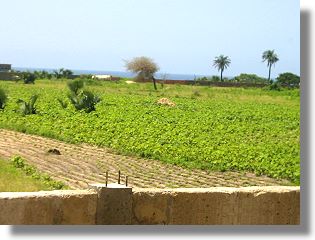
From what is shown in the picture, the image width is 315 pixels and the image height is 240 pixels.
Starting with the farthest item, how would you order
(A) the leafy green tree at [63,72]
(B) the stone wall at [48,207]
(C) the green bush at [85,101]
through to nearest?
(C) the green bush at [85,101]
(A) the leafy green tree at [63,72]
(B) the stone wall at [48,207]

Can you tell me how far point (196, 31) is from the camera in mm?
5254

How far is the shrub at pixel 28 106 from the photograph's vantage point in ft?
27.9

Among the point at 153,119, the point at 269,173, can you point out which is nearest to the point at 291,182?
the point at 269,173

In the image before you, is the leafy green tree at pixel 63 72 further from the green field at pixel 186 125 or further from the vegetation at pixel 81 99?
the vegetation at pixel 81 99

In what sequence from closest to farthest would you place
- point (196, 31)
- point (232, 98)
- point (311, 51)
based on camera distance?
point (311, 51)
point (196, 31)
point (232, 98)

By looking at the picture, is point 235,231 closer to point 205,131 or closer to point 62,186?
point 62,186

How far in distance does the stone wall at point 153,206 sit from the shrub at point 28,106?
155 inches

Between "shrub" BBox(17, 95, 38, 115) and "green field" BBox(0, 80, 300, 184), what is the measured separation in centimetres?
10

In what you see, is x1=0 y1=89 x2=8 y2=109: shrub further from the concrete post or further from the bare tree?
the concrete post

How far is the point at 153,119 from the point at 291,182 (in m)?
3.41

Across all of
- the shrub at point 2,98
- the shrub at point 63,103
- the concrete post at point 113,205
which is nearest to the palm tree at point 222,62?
the concrete post at point 113,205

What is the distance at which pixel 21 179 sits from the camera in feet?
16.3

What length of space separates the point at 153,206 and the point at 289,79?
1.82 metres

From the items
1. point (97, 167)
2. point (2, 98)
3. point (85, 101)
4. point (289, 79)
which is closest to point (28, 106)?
point (85, 101)
